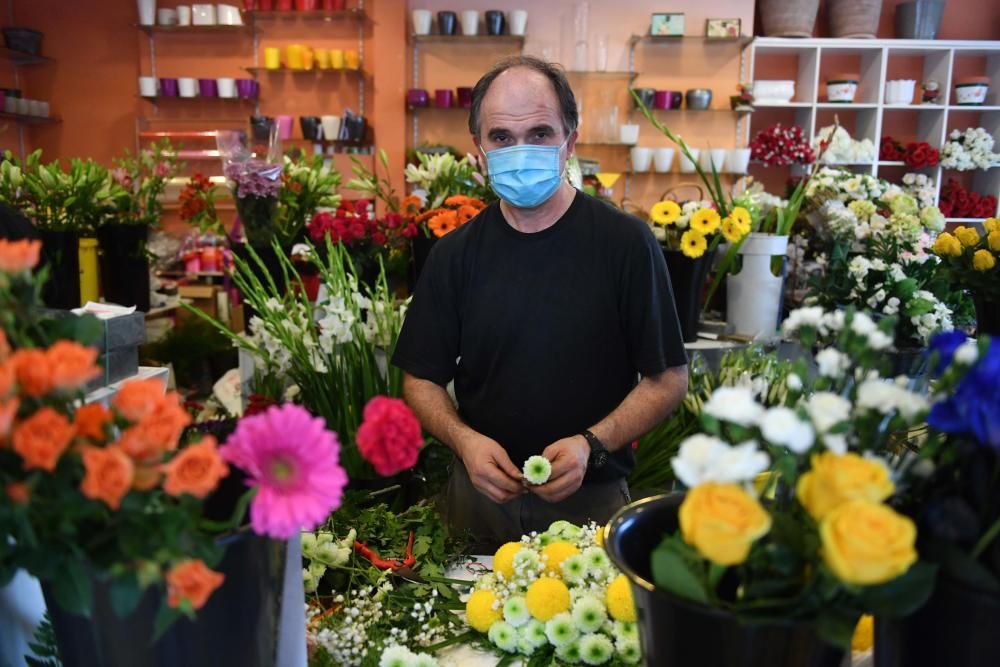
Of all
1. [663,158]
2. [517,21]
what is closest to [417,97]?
[517,21]

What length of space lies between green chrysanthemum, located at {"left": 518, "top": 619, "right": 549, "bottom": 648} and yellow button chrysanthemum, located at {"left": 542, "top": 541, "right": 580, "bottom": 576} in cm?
Answer: 8

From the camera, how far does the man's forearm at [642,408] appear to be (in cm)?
157

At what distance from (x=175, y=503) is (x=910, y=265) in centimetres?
231

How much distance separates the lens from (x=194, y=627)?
63cm

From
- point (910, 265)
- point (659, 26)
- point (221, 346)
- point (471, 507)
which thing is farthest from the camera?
point (659, 26)

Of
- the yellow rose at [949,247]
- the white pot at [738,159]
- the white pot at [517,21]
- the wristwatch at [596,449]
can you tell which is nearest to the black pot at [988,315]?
the yellow rose at [949,247]

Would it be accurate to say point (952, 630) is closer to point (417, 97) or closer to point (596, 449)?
point (596, 449)

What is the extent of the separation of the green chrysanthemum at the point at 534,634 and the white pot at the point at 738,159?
15.7 ft

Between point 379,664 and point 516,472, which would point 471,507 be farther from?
point 379,664

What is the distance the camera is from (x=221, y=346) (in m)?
3.57

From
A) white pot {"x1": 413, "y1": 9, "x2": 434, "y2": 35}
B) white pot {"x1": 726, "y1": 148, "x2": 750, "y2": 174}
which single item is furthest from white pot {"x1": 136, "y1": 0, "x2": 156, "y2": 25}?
white pot {"x1": 726, "y1": 148, "x2": 750, "y2": 174}

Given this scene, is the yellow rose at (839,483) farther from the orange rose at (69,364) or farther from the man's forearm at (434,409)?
the man's forearm at (434,409)

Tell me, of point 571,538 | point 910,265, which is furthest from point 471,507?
point 910,265

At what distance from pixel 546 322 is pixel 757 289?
1249mm
